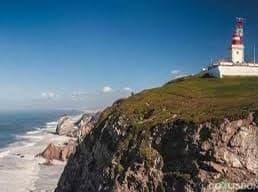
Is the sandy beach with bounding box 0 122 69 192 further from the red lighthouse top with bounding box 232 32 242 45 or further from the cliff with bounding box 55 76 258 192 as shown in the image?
the red lighthouse top with bounding box 232 32 242 45

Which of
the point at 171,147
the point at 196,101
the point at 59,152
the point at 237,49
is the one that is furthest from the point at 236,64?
the point at 59,152

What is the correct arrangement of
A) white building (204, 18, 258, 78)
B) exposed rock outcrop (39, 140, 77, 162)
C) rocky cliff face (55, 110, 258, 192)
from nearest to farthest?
1. rocky cliff face (55, 110, 258, 192)
2. white building (204, 18, 258, 78)
3. exposed rock outcrop (39, 140, 77, 162)

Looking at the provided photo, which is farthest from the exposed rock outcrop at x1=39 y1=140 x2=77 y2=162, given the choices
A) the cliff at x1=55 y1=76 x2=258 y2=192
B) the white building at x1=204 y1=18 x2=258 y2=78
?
the cliff at x1=55 y1=76 x2=258 y2=192

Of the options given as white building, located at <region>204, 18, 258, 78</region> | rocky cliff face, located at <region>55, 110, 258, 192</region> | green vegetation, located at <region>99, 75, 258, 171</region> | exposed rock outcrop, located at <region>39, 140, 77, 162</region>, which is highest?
white building, located at <region>204, 18, 258, 78</region>

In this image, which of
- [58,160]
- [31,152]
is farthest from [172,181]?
[31,152]

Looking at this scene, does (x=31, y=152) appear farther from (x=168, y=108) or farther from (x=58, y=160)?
(x=168, y=108)

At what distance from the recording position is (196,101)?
1724 inches

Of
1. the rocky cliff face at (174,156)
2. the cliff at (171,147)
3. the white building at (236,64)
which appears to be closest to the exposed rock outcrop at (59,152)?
the white building at (236,64)

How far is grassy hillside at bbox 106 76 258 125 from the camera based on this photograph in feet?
120

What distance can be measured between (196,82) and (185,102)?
48.1 ft

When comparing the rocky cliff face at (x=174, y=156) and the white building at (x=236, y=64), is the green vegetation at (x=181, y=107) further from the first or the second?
the white building at (x=236, y=64)

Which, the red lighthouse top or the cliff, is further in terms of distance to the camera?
the red lighthouse top

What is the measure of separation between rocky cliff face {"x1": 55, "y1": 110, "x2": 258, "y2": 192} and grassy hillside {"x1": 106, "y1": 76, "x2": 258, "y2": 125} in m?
1.02

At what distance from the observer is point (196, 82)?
190 ft
